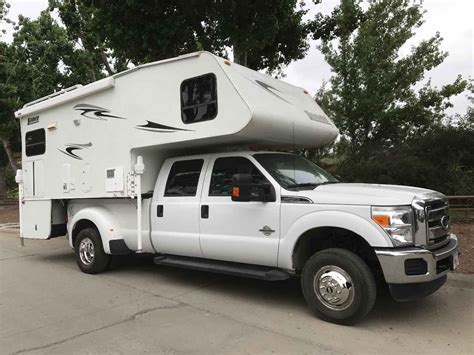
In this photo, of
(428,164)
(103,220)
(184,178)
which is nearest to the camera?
(184,178)

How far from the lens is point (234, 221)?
5.79m

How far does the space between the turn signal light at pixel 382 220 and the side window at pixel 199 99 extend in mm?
2435

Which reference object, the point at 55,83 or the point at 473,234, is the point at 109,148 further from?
the point at 55,83

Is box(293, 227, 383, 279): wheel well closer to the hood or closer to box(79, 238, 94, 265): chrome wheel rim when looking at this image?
the hood

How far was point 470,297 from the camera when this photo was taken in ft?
19.2

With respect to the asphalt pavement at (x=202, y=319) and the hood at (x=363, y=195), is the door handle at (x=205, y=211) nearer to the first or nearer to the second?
the asphalt pavement at (x=202, y=319)

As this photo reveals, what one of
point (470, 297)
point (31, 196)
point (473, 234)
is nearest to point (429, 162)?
point (473, 234)

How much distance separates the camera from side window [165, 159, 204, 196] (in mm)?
6449

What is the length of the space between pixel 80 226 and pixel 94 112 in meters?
2.07

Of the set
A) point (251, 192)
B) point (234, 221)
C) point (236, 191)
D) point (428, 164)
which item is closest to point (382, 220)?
point (251, 192)

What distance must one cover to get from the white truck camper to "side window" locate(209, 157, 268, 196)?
0.02 metres

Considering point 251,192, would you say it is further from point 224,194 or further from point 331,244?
point 331,244

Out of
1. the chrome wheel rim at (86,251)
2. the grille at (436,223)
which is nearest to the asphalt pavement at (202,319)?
the chrome wheel rim at (86,251)

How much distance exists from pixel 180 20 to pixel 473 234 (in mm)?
7575
